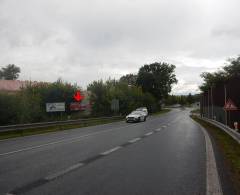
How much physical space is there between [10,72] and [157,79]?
60970 mm

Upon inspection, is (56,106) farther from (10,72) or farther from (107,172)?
(10,72)

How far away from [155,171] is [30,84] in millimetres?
41521

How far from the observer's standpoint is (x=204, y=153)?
10.2 m

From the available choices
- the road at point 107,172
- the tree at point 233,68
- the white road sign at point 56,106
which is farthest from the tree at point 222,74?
the road at point 107,172

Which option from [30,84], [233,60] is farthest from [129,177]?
[233,60]

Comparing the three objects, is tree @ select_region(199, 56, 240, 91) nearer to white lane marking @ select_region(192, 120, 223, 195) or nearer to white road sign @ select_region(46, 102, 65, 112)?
white road sign @ select_region(46, 102, 65, 112)

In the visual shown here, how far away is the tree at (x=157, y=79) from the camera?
91.2 meters

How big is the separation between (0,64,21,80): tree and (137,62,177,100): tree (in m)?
53.4

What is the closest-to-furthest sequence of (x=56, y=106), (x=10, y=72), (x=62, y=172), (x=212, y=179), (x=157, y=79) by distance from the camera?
(x=212, y=179) → (x=62, y=172) → (x=56, y=106) → (x=157, y=79) → (x=10, y=72)

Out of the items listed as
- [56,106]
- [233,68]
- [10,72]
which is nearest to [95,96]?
[56,106]

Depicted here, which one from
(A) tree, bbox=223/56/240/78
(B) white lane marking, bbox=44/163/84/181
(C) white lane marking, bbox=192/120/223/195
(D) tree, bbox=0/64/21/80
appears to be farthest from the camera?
(D) tree, bbox=0/64/21/80

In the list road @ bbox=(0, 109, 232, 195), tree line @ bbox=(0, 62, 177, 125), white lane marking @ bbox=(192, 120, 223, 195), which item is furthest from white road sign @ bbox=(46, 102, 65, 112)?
white lane marking @ bbox=(192, 120, 223, 195)

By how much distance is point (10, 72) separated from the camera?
119 m

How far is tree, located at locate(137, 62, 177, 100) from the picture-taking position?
91188 mm
